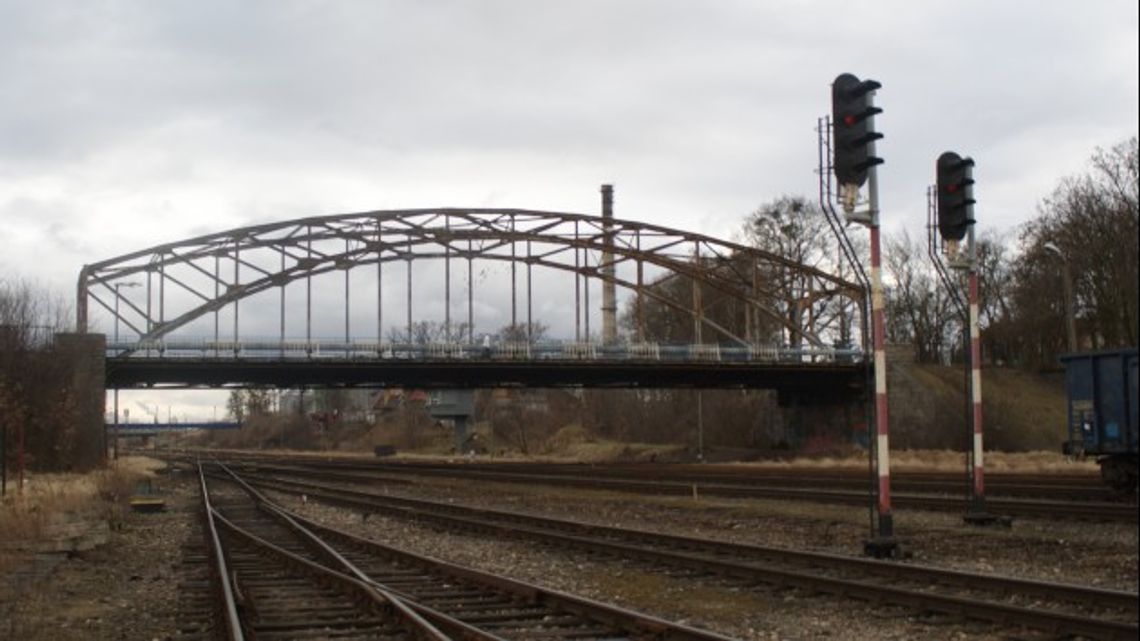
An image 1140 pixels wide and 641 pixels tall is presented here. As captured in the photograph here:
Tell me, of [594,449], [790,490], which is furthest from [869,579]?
[594,449]

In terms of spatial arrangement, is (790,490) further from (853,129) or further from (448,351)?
(448,351)

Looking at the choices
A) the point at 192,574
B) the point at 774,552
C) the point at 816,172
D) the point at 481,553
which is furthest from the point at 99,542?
the point at 816,172

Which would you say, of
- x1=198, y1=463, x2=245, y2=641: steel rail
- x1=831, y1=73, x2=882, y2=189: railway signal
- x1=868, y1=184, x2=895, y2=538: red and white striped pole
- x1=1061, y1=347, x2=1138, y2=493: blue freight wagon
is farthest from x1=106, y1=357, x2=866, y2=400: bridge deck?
x1=831, y1=73, x2=882, y2=189: railway signal

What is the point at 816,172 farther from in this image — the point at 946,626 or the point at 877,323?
the point at 946,626

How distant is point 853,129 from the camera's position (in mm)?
15164

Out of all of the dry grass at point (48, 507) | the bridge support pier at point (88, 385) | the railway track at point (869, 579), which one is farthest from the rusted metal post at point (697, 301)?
the railway track at point (869, 579)

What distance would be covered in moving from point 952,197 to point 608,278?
62.4 metres

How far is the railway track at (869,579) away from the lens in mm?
9750

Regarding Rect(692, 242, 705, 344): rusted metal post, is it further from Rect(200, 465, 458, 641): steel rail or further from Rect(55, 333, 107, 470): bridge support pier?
Rect(200, 465, 458, 641): steel rail

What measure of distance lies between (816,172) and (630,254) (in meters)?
63.6

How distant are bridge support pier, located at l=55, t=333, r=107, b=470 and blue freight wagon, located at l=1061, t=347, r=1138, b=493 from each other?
1939 inches

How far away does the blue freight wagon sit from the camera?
11.1 feet

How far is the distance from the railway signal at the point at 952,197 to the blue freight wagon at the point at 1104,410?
103 inches

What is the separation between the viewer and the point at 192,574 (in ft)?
56.7
